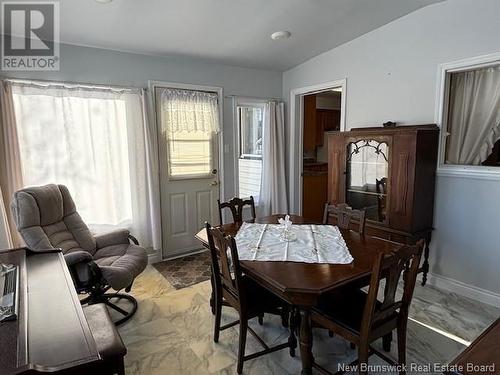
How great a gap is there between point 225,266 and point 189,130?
225cm

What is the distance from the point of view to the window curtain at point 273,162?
4.37 m

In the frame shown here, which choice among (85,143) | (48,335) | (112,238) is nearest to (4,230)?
(112,238)

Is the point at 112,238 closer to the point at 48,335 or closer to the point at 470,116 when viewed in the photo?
the point at 48,335

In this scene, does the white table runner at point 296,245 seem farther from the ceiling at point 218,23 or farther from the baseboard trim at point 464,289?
the ceiling at point 218,23

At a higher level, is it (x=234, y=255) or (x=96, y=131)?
(x=96, y=131)

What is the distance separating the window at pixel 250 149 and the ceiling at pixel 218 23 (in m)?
0.89

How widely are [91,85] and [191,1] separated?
136cm

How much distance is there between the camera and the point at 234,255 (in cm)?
177

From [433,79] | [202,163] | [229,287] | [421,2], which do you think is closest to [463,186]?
[433,79]

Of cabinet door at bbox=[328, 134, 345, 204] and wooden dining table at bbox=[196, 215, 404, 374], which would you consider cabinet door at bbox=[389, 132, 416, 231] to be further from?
wooden dining table at bbox=[196, 215, 404, 374]

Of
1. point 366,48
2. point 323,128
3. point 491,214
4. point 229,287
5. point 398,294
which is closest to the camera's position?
point 229,287

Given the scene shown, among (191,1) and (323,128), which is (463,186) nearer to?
(191,1)

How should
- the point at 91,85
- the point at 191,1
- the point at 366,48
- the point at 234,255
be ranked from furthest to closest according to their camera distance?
1. the point at 366,48
2. the point at 91,85
3. the point at 191,1
4. the point at 234,255

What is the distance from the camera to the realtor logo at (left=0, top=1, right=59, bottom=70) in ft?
7.95
